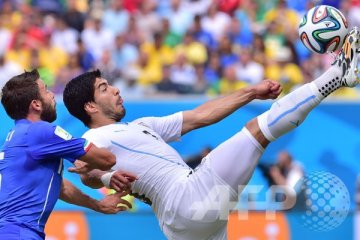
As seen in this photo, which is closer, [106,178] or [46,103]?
[46,103]

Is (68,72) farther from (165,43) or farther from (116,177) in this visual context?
(116,177)

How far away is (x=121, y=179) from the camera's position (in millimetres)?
6398

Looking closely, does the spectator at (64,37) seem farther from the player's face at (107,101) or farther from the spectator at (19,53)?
the player's face at (107,101)

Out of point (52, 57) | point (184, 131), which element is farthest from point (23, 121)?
point (52, 57)

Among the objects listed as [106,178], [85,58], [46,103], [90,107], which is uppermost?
[46,103]

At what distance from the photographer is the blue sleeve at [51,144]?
6137mm

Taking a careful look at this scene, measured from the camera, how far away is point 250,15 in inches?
587

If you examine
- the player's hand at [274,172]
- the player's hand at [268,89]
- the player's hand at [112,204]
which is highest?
the player's hand at [268,89]

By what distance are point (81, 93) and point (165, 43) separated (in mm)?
7631

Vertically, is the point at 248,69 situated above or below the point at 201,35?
below

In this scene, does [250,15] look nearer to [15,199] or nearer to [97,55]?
[97,55]

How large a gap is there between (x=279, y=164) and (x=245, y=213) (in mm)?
1877

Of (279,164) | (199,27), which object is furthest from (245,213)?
(199,27)

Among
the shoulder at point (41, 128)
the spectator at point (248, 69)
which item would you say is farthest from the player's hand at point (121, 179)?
the spectator at point (248, 69)
